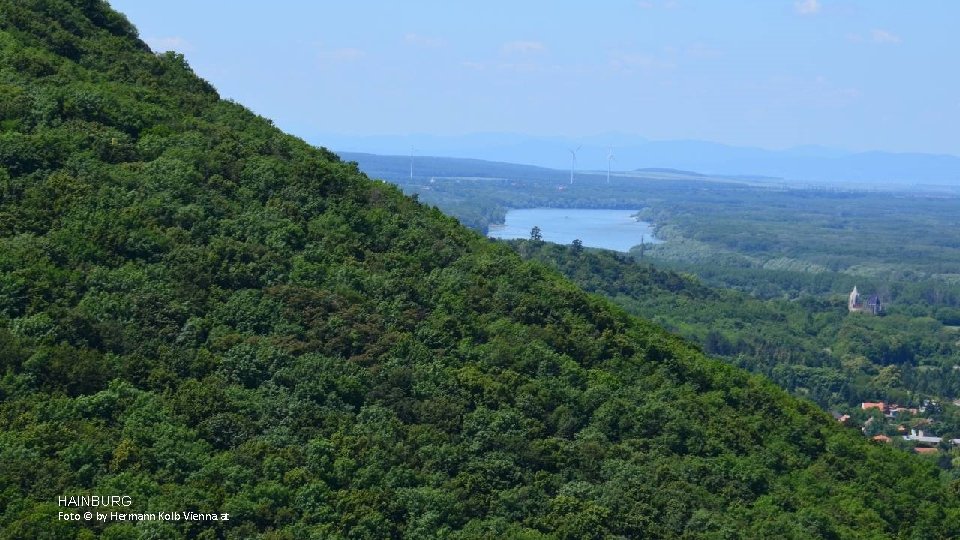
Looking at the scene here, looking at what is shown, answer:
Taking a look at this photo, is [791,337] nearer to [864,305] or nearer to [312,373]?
[864,305]

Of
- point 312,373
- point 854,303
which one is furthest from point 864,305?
point 312,373

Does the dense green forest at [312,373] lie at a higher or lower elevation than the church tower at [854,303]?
higher

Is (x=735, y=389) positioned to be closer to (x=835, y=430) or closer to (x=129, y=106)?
(x=835, y=430)

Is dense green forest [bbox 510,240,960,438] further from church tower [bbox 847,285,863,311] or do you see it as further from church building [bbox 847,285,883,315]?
church tower [bbox 847,285,863,311]

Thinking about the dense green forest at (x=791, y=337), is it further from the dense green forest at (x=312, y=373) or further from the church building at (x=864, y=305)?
the dense green forest at (x=312, y=373)

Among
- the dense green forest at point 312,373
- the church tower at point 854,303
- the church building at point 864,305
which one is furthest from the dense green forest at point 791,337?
the dense green forest at point 312,373

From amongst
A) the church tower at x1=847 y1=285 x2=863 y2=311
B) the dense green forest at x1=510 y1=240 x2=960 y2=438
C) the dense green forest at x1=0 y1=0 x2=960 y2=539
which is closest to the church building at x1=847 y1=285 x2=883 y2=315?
the church tower at x1=847 y1=285 x2=863 y2=311

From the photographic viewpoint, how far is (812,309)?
110062 millimetres

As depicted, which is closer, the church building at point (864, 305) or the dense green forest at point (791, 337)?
the dense green forest at point (791, 337)

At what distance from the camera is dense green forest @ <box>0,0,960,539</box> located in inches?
859

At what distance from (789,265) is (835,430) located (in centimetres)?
13683

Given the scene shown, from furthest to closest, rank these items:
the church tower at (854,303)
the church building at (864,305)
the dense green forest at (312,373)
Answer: the church tower at (854,303)
the church building at (864,305)
the dense green forest at (312,373)

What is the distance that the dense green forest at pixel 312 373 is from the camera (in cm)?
2181

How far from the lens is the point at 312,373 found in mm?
25547
